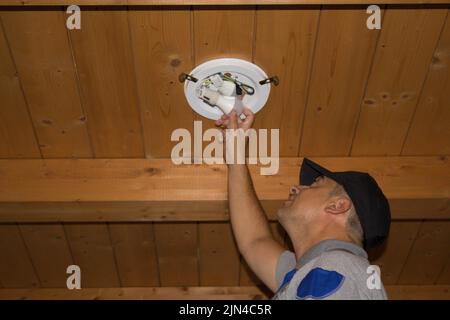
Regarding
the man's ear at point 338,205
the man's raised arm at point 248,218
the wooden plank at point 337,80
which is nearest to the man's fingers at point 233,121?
the man's raised arm at point 248,218

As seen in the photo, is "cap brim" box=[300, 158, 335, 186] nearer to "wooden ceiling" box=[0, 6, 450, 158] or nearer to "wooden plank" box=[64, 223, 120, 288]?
"wooden ceiling" box=[0, 6, 450, 158]

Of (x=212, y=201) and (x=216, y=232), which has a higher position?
(x=212, y=201)

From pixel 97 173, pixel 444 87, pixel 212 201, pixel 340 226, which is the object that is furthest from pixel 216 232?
pixel 444 87

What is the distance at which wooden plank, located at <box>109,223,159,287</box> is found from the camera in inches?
70.3

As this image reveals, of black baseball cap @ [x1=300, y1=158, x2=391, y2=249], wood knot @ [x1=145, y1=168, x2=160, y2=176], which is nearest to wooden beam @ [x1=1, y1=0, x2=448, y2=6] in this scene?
black baseball cap @ [x1=300, y1=158, x2=391, y2=249]

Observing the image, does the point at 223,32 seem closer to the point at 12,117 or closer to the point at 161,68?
the point at 161,68

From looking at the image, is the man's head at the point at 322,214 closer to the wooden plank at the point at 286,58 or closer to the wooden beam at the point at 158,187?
the wooden beam at the point at 158,187

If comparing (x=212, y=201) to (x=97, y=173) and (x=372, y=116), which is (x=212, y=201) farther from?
(x=372, y=116)

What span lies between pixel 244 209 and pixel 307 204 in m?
0.19

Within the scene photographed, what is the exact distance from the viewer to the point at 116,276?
1.97 m

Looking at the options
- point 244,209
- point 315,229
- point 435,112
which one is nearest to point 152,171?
point 244,209

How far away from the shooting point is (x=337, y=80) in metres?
1.31

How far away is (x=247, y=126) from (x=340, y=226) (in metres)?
0.38

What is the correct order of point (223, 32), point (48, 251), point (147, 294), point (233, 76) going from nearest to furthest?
point (223, 32) < point (233, 76) < point (48, 251) < point (147, 294)
